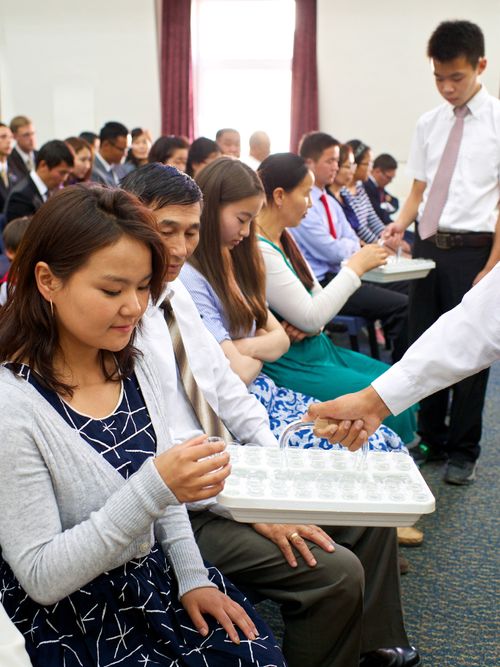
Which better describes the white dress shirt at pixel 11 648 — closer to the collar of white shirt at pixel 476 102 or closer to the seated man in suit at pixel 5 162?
the collar of white shirt at pixel 476 102

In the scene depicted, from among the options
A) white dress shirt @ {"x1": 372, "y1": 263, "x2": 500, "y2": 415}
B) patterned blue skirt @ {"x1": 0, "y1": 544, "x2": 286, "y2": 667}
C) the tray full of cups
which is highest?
white dress shirt @ {"x1": 372, "y1": 263, "x2": 500, "y2": 415}

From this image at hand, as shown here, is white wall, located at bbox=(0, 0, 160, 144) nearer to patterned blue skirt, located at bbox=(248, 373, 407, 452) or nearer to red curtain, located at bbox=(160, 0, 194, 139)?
red curtain, located at bbox=(160, 0, 194, 139)

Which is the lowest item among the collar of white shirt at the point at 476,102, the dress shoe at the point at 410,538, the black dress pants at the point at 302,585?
the dress shoe at the point at 410,538

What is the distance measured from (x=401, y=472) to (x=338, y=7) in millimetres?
7072

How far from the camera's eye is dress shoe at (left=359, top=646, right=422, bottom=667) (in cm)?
A: 156

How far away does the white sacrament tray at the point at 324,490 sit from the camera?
3.30ft

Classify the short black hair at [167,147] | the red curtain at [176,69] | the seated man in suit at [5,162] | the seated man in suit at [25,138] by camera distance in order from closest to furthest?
the short black hair at [167,147]
the seated man in suit at [5,162]
the seated man in suit at [25,138]
the red curtain at [176,69]

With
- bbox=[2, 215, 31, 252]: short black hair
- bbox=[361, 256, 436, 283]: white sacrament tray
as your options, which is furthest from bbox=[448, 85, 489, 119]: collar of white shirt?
bbox=[2, 215, 31, 252]: short black hair

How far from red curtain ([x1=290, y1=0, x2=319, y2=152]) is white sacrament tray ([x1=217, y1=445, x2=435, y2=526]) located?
22.8 ft

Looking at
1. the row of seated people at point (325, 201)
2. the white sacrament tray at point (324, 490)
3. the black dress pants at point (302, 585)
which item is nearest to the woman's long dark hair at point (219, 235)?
the black dress pants at point (302, 585)

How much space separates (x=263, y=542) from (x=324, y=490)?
1.01 feet

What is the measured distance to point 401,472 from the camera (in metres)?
1.13

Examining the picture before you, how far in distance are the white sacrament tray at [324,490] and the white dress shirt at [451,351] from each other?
0.78 feet

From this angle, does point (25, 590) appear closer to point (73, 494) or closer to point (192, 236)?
point (73, 494)
